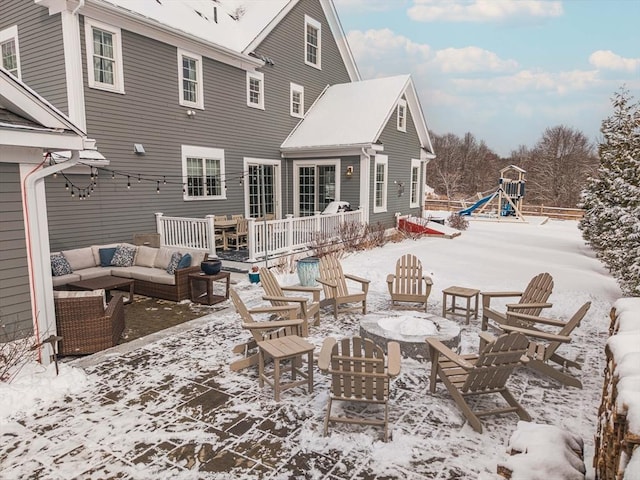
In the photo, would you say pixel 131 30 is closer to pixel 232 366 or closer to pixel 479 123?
pixel 232 366

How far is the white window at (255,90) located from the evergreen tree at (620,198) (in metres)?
10.2

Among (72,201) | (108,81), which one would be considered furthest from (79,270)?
(108,81)

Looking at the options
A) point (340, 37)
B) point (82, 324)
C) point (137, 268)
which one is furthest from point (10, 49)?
point (340, 37)

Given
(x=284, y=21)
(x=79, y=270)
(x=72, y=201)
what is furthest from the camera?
(x=284, y=21)

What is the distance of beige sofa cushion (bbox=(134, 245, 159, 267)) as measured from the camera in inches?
326

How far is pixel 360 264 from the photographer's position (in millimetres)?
10672

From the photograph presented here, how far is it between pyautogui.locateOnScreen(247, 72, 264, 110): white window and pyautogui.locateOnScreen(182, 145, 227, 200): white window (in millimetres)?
2431

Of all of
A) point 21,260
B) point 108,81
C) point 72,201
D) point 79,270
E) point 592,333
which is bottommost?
point 592,333

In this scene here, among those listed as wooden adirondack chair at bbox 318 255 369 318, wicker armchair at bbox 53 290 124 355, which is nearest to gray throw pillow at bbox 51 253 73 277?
wicker armchair at bbox 53 290 124 355

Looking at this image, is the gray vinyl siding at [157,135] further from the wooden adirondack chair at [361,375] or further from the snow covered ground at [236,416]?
the wooden adirondack chair at [361,375]

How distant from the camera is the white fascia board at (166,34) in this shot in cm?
877

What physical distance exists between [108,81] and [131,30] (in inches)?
54.3

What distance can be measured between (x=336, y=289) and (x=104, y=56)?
7.67 metres

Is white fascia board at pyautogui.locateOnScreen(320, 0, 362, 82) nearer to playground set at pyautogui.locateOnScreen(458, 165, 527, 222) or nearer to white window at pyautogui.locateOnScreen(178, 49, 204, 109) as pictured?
white window at pyautogui.locateOnScreen(178, 49, 204, 109)
